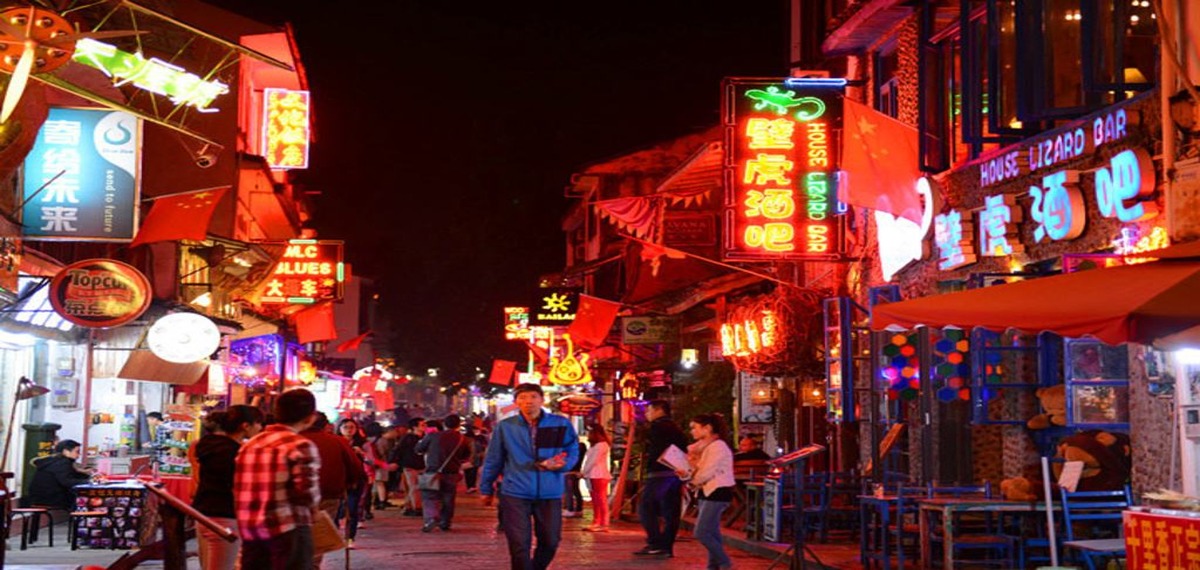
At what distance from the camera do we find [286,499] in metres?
9.52

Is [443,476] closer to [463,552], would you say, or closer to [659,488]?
[463,552]

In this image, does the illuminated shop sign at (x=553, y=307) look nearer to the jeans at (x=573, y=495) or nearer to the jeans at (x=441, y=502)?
the jeans at (x=573, y=495)

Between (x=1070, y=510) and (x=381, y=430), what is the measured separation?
2261cm

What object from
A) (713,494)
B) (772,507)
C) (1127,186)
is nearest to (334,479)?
(713,494)

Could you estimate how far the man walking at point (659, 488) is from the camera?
1841cm

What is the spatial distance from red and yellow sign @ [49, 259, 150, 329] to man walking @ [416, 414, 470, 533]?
678 cm

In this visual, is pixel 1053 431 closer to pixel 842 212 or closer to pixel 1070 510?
pixel 1070 510

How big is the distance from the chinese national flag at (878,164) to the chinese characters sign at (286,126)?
61.9ft

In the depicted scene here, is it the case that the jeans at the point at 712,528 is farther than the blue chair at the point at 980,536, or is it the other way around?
the jeans at the point at 712,528

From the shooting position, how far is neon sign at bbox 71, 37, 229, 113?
13320 millimetres

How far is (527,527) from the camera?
12953 millimetres

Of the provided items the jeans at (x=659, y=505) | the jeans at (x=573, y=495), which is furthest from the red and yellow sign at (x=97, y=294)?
the jeans at (x=573, y=495)

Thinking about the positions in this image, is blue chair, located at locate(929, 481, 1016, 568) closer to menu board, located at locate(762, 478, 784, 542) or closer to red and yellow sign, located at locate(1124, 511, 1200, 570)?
menu board, located at locate(762, 478, 784, 542)

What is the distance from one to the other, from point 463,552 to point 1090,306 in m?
11.5
